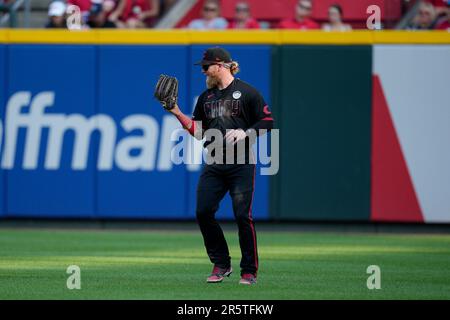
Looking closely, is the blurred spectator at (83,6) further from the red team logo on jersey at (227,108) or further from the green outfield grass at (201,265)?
the red team logo on jersey at (227,108)

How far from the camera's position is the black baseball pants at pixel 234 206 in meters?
10.2

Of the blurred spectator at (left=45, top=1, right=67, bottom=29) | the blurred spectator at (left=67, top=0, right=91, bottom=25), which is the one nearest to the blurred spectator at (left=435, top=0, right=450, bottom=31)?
the blurred spectator at (left=67, top=0, right=91, bottom=25)

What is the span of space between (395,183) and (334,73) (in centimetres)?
→ 202

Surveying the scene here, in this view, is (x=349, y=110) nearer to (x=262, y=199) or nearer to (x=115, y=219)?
(x=262, y=199)

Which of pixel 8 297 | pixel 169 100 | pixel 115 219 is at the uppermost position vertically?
pixel 169 100

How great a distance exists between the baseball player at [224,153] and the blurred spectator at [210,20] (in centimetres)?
833

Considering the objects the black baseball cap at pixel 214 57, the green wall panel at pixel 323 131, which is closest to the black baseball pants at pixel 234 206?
the black baseball cap at pixel 214 57

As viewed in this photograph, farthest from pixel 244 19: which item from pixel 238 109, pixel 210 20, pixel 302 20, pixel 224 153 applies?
pixel 224 153

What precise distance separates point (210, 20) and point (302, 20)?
1.58 metres

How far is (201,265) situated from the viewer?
12.2 m

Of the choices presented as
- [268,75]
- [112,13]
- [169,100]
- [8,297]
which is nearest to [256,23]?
[268,75]

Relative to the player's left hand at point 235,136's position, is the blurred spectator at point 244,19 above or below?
above

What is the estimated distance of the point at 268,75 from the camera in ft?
58.5

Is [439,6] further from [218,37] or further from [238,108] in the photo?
[238,108]
